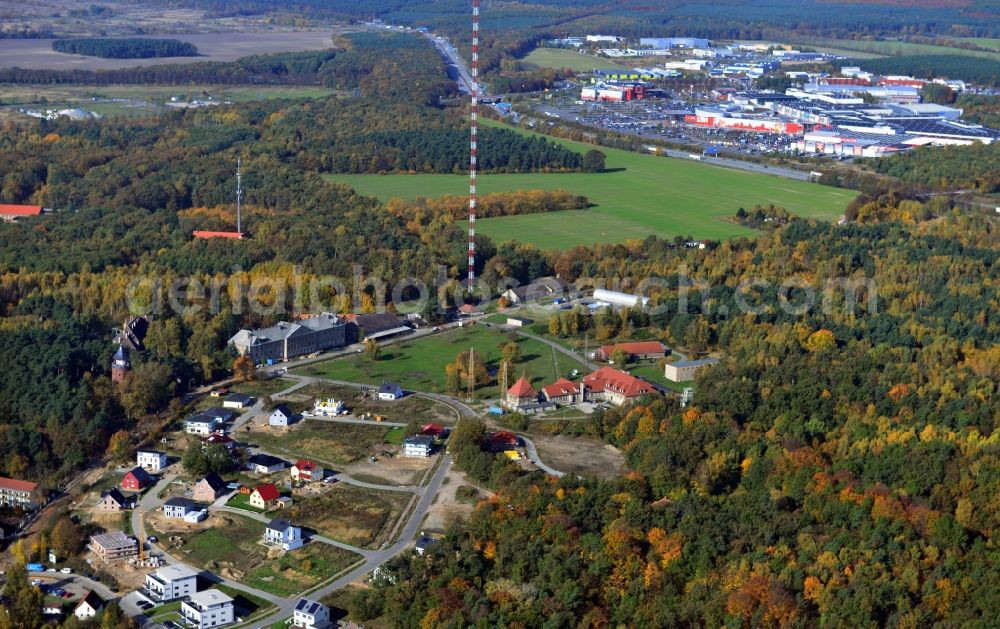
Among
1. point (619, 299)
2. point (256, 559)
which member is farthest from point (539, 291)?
point (256, 559)

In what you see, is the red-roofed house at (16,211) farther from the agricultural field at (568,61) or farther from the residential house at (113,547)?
the agricultural field at (568,61)

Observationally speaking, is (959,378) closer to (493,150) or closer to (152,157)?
(493,150)

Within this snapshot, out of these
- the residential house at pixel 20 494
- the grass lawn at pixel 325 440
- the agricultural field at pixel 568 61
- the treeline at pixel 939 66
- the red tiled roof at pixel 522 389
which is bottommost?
the residential house at pixel 20 494

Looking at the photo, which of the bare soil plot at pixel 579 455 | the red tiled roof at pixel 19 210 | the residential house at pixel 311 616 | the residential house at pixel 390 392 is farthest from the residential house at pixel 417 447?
the red tiled roof at pixel 19 210

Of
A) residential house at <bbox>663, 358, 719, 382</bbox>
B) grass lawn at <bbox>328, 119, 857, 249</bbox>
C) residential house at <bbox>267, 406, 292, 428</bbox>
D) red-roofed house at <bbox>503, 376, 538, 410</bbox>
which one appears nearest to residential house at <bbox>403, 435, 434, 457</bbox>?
residential house at <bbox>267, 406, 292, 428</bbox>

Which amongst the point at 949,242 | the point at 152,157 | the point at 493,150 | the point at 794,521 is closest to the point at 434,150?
the point at 493,150

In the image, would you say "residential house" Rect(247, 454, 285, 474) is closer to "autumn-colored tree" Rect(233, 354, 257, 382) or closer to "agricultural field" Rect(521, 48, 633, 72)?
"autumn-colored tree" Rect(233, 354, 257, 382)

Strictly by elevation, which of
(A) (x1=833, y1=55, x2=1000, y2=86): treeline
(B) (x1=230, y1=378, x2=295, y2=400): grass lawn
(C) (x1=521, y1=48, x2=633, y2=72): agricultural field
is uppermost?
(A) (x1=833, y1=55, x2=1000, y2=86): treeline
